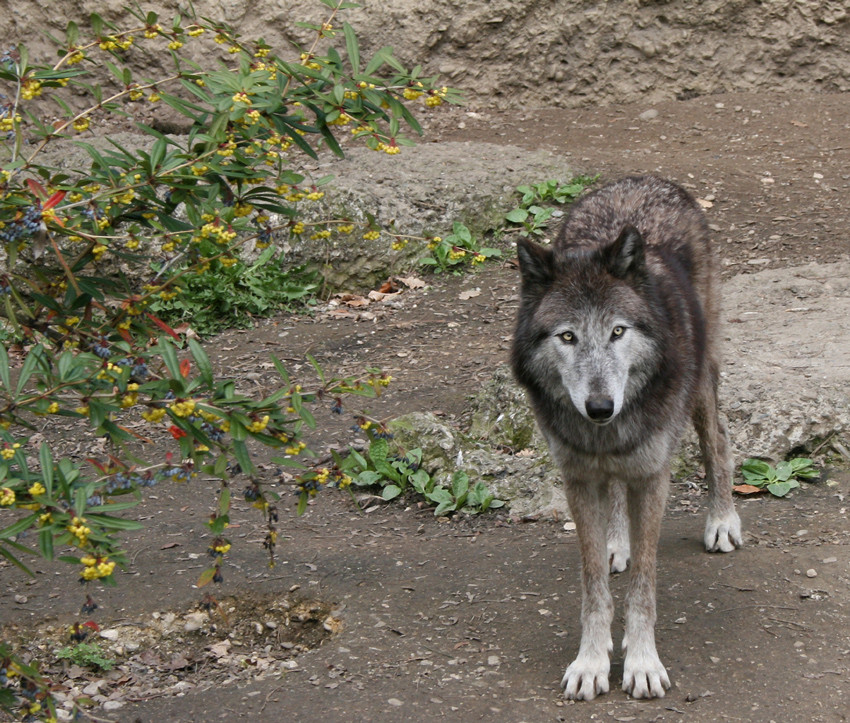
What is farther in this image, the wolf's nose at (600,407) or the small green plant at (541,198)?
Result: the small green plant at (541,198)

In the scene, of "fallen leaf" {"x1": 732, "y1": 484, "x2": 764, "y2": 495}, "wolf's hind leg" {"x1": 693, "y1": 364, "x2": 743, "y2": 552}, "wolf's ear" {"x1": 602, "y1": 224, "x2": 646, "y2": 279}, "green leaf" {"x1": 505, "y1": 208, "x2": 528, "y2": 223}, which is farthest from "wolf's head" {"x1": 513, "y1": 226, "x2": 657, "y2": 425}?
"green leaf" {"x1": 505, "y1": 208, "x2": 528, "y2": 223}

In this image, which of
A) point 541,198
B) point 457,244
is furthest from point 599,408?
point 541,198

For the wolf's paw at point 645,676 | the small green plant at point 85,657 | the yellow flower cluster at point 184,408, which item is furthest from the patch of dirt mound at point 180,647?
the yellow flower cluster at point 184,408

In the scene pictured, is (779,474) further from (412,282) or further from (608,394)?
(412,282)

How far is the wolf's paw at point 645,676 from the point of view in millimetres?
4004

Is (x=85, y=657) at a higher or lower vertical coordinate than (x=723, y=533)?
lower

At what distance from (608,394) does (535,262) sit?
76cm

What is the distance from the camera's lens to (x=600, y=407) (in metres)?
3.83

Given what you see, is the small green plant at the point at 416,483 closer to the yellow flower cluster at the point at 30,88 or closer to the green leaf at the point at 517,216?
the yellow flower cluster at the point at 30,88

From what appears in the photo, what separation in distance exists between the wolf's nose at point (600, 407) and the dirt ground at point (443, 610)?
1.22m

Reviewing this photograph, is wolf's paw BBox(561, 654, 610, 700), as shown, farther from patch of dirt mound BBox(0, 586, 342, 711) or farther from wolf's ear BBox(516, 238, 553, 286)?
wolf's ear BBox(516, 238, 553, 286)

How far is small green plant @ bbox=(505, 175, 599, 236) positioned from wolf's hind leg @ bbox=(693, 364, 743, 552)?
404cm

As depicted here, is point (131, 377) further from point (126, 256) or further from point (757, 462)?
point (757, 462)

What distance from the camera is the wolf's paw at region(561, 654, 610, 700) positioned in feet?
13.3
